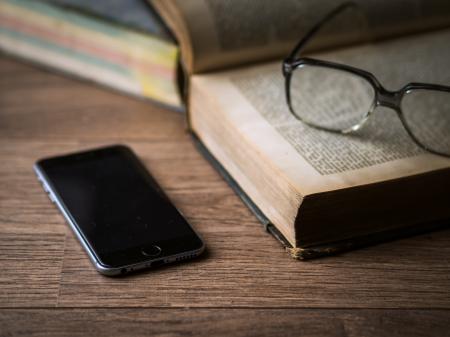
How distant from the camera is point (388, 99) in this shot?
70 centimetres

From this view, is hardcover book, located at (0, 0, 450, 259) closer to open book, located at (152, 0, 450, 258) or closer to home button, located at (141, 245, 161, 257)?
open book, located at (152, 0, 450, 258)

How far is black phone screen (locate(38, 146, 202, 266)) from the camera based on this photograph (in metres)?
0.62

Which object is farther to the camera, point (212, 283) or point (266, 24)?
point (266, 24)

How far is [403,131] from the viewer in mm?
702

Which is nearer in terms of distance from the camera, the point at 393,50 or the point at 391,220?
the point at 391,220

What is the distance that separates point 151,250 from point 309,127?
0.20 meters

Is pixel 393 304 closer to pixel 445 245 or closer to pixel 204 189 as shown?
pixel 445 245

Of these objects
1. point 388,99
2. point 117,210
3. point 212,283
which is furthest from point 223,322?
point 388,99

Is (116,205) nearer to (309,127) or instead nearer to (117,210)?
(117,210)

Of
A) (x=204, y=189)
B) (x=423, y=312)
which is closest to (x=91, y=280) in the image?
(x=204, y=189)

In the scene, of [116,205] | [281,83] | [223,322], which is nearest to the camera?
[223,322]

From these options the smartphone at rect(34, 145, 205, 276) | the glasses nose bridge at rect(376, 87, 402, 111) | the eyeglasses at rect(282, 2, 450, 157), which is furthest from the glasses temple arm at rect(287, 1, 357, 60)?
the smartphone at rect(34, 145, 205, 276)

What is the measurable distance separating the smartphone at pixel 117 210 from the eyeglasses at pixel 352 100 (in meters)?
0.17

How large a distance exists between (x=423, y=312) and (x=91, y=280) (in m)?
0.27
